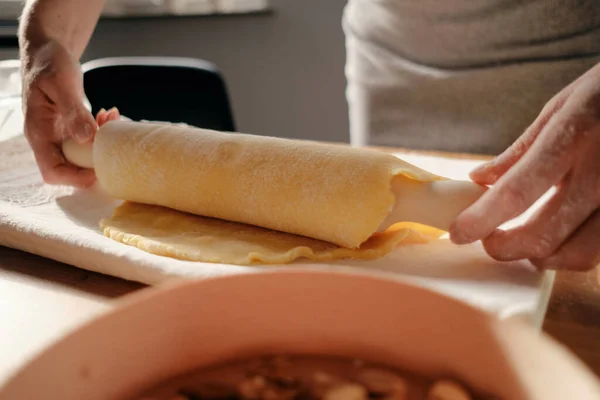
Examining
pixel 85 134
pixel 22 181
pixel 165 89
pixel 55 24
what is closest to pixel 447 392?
pixel 85 134

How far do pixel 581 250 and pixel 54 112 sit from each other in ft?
2.46

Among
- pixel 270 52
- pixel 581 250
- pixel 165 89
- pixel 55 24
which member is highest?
pixel 55 24

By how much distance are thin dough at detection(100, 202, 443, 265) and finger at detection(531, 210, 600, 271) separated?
0.15 meters

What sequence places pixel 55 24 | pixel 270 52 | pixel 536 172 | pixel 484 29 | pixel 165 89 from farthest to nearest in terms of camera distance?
pixel 270 52 → pixel 165 89 → pixel 484 29 → pixel 55 24 → pixel 536 172

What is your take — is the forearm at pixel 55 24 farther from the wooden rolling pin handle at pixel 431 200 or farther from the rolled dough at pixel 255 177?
the wooden rolling pin handle at pixel 431 200

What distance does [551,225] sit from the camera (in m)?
0.57

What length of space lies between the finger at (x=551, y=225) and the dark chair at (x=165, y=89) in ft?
3.31

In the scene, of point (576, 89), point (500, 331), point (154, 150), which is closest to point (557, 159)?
point (576, 89)

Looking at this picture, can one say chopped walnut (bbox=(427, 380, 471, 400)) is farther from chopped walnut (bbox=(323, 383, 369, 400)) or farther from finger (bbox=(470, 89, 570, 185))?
finger (bbox=(470, 89, 570, 185))

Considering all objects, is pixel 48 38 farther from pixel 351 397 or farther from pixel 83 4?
pixel 351 397

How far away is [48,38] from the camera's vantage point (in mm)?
905

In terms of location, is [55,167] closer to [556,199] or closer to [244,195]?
[244,195]

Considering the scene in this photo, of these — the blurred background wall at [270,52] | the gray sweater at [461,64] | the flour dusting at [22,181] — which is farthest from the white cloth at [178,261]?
the blurred background wall at [270,52]

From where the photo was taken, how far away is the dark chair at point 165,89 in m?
1.45
